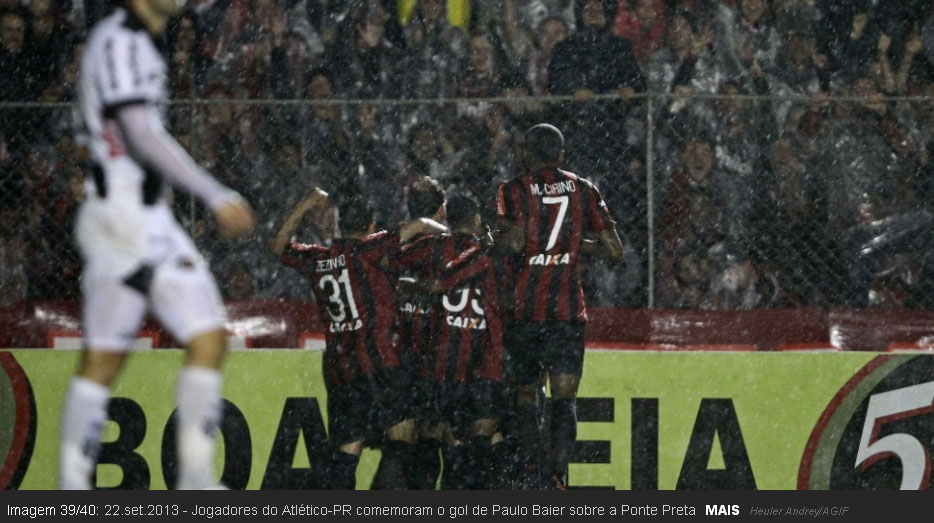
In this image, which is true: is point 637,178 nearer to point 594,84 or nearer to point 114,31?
point 594,84

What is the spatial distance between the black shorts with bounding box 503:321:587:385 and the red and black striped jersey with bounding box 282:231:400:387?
27.0 inches

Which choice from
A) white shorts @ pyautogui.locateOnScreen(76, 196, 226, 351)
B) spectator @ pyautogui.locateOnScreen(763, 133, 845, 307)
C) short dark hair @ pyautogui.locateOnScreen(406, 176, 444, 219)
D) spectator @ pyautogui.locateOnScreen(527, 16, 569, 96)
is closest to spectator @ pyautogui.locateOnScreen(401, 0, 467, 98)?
spectator @ pyautogui.locateOnScreen(527, 16, 569, 96)

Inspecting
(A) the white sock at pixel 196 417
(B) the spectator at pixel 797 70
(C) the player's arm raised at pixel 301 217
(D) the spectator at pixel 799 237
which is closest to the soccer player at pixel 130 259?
(A) the white sock at pixel 196 417

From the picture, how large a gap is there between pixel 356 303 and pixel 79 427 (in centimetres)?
300

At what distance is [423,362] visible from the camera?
7.27 m

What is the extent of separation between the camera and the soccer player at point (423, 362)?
282 inches

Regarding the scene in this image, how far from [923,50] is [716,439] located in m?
2.99

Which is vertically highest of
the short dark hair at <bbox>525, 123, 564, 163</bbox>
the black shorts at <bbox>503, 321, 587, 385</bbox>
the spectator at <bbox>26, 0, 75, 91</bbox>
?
the spectator at <bbox>26, 0, 75, 91</bbox>

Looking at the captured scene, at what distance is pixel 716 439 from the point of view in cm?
756

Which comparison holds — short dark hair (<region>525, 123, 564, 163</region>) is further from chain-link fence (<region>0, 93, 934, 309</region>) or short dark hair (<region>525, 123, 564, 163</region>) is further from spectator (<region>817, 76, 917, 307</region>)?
spectator (<region>817, 76, 917, 307</region>)

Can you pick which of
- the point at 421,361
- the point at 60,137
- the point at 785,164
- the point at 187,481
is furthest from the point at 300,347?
the point at 187,481

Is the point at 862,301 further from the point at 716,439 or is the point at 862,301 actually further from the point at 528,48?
the point at 528,48

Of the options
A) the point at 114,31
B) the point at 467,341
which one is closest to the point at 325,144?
Answer: the point at 467,341

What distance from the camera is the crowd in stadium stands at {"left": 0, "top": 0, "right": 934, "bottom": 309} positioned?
307 inches
